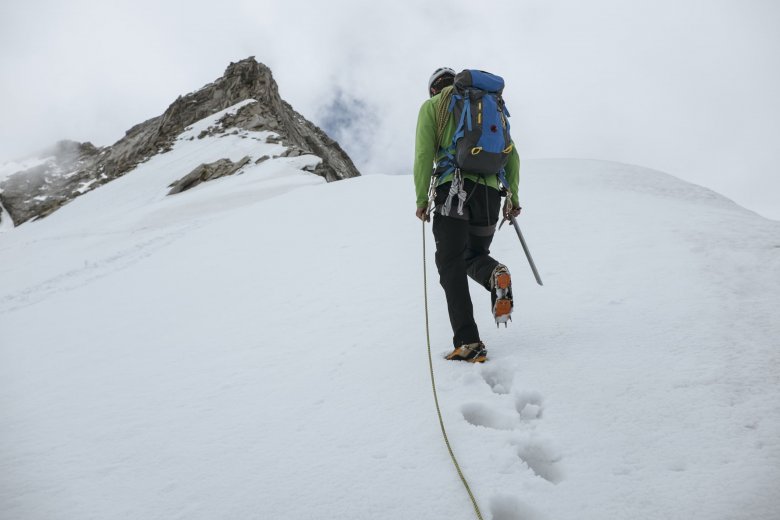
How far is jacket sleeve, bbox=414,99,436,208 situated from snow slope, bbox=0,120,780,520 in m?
1.25

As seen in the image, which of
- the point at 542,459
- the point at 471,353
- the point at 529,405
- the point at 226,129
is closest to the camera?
the point at 542,459

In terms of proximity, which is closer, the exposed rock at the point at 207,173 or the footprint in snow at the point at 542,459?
the footprint in snow at the point at 542,459

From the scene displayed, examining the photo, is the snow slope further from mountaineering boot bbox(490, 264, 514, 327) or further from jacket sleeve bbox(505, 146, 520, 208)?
jacket sleeve bbox(505, 146, 520, 208)

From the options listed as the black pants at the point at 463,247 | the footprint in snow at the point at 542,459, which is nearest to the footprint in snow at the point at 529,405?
the footprint in snow at the point at 542,459

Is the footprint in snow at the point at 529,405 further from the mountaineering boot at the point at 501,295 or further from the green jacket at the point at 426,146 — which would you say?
the green jacket at the point at 426,146

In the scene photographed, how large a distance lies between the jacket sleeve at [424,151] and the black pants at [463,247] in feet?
0.47

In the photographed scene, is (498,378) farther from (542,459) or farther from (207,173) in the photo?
(207,173)

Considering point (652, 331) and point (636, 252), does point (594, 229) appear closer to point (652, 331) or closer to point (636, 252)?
point (636, 252)

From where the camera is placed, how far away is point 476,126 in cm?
304

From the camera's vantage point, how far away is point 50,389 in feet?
10.2

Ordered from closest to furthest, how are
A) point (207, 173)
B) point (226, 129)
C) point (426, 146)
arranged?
point (426, 146) < point (207, 173) < point (226, 129)

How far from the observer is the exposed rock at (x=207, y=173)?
2244 centimetres

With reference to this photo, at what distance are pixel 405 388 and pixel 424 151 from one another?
176 cm

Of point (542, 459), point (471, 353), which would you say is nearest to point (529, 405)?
point (542, 459)
